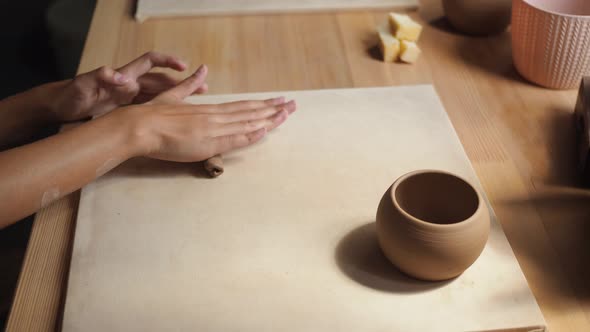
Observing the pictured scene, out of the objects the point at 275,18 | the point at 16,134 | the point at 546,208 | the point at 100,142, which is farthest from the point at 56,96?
the point at 546,208

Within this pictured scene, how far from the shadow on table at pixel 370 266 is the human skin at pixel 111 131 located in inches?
9.8

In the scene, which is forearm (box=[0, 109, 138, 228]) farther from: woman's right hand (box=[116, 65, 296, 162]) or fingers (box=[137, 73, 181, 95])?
fingers (box=[137, 73, 181, 95])

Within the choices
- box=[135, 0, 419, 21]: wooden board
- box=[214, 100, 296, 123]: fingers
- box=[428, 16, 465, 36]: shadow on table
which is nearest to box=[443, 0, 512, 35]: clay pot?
box=[428, 16, 465, 36]: shadow on table

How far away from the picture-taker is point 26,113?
3.49ft

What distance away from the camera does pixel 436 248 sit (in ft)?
2.32

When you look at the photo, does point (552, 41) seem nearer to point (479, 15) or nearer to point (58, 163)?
point (479, 15)

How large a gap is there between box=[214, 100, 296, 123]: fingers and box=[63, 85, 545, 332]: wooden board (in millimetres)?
24

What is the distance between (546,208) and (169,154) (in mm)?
556

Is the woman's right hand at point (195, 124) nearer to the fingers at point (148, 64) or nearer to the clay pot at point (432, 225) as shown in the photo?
the fingers at point (148, 64)

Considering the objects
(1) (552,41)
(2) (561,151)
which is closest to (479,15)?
(1) (552,41)

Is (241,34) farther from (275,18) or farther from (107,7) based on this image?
(107,7)

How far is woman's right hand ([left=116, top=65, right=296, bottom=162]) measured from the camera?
937 mm

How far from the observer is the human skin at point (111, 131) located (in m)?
0.86

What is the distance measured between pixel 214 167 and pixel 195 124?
0.08 m
